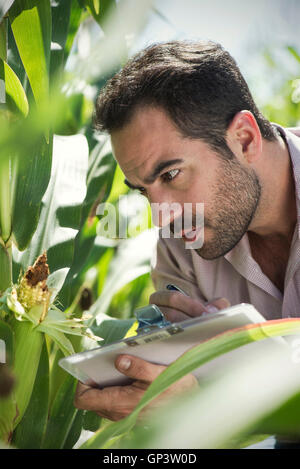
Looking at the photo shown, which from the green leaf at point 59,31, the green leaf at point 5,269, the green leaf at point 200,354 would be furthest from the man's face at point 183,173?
the green leaf at point 200,354

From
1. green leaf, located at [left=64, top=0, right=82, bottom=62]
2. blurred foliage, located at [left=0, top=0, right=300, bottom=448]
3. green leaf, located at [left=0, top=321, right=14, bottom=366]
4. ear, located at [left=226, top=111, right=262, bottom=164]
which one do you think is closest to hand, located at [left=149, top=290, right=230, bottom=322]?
blurred foliage, located at [left=0, top=0, right=300, bottom=448]

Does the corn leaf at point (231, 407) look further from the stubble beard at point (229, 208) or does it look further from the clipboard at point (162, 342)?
the stubble beard at point (229, 208)

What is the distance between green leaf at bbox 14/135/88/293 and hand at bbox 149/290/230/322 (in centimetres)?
15

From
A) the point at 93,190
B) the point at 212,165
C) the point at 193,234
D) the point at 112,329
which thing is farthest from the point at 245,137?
the point at 112,329

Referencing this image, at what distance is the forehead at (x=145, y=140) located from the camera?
82cm

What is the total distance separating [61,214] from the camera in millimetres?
786

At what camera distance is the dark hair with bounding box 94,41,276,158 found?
0.86 metres

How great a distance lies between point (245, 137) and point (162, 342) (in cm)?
52

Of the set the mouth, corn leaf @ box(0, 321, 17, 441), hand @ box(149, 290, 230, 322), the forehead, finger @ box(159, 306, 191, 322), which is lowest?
corn leaf @ box(0, 321, 17, 441)

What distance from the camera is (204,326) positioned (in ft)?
1.60

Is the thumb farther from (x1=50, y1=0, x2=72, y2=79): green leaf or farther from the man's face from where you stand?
(x1=50, y1=0, x2=72, y2=79): green leaf

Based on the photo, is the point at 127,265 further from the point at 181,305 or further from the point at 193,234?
the point at 181,305

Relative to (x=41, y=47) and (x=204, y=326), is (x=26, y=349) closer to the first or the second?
(x=204, y=326)

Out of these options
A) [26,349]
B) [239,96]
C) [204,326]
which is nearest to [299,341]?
[204,326]
